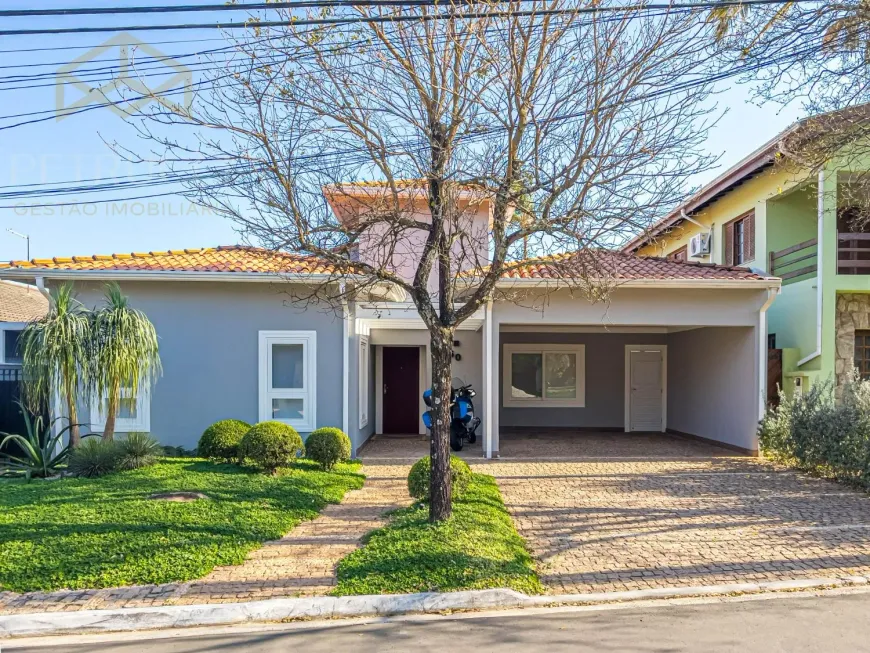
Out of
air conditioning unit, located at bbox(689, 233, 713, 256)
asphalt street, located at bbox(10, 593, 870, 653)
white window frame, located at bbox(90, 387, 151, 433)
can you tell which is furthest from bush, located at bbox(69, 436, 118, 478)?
air conditioning unit, located at bbox(689, 233, 713, 256)

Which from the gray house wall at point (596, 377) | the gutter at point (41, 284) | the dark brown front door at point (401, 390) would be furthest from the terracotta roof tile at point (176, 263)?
the gray house wall at point (596, 377)

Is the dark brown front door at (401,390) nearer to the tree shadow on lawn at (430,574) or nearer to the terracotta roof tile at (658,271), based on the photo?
the terracotta roof tile at (658,271)

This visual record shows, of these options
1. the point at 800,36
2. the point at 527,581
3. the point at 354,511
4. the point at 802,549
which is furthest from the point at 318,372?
the point at 800,36

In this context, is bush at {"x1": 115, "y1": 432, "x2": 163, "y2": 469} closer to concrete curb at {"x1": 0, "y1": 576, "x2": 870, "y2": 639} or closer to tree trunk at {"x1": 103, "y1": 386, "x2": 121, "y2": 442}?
tree trunk at {"x1": 103, "y1": 386, "x2": 121, "y2": 442}

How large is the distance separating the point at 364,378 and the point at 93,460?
506 cm

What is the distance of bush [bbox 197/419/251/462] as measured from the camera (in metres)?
9.12

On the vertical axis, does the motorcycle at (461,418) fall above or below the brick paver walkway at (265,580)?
above

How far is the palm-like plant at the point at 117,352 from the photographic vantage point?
860cm

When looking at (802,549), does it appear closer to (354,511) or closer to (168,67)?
(354,511)

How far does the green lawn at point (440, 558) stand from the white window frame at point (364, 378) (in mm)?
5377

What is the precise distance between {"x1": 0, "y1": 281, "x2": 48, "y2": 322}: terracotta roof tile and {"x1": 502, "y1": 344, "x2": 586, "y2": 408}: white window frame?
559 inches

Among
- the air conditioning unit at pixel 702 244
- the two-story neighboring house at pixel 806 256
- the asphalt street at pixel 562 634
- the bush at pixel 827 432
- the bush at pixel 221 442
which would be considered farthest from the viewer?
the air conditioning unit at pixel 702 244

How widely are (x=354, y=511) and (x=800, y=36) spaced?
Answer: 773cm

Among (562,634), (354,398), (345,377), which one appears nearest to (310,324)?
(345,377)
